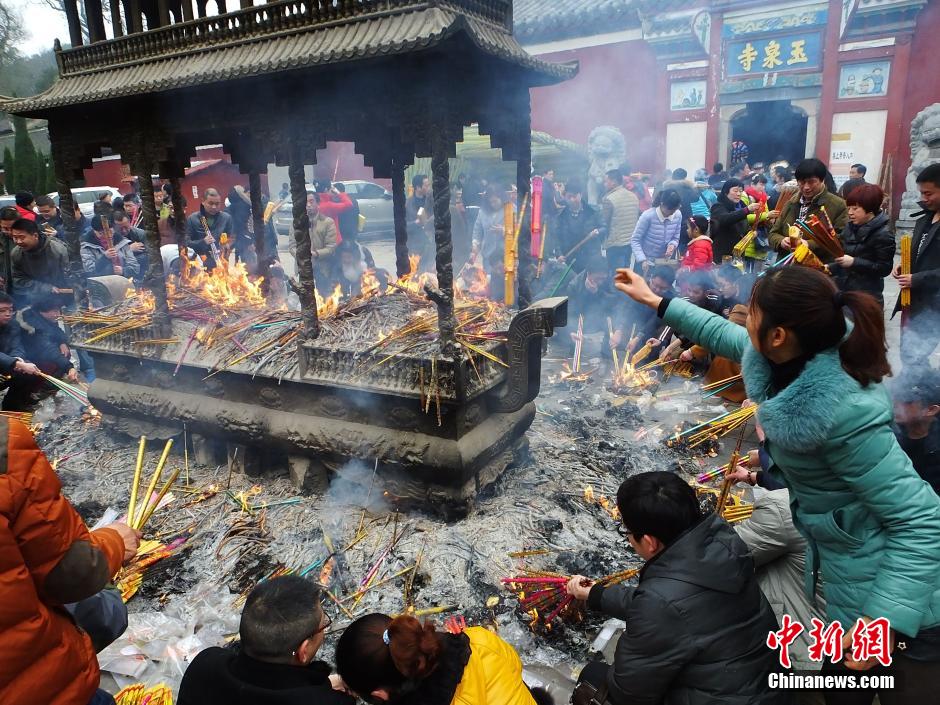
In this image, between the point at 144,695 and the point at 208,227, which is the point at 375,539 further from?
the point at 208,227

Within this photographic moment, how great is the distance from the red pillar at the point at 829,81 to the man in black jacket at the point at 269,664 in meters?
17.6

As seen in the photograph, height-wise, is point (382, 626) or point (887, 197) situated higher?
point (887, 197)

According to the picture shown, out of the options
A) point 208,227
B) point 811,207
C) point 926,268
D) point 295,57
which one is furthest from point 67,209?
point 926,268

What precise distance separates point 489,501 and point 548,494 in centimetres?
49

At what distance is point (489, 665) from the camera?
90.8 inches

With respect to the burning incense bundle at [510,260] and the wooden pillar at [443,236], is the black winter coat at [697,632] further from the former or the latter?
the burning incense bundle at [510,260]

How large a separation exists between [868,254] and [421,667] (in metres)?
6.01

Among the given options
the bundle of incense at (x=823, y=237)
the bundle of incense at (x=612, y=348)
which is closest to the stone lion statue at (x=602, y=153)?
the bundle of incense at (x=612, y=348)

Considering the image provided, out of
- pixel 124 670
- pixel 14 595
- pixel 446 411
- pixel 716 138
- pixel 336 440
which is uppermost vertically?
pixel 716 138

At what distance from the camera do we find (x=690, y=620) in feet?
7.13

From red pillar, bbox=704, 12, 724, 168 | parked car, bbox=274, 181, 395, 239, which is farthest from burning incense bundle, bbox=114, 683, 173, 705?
parked car, bbox=274, 181, 395, 239

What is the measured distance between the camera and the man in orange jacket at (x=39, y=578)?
1.92m

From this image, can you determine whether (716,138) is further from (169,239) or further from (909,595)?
(909,595)

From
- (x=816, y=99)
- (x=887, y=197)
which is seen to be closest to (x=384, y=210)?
(x=816, y=99)
